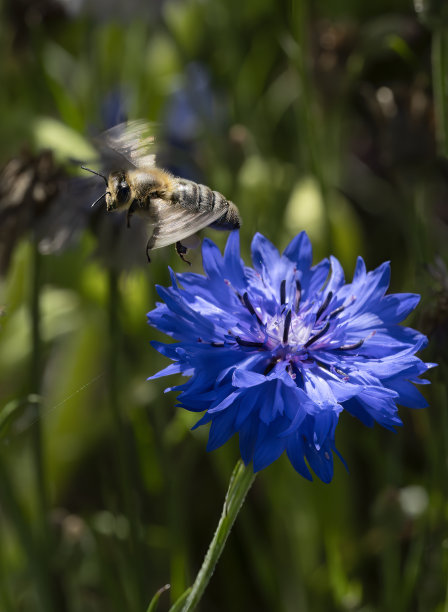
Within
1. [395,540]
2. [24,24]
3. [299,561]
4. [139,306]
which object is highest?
[24,24]

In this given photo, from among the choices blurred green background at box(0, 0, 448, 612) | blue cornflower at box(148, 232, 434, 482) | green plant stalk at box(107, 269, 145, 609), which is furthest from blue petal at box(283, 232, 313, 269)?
green plant stalk at box(107, 269, 145, 609)

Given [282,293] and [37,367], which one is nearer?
[282,293]

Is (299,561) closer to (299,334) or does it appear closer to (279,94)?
(299,334)

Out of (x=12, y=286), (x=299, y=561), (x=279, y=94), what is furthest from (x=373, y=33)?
(x=299, y=561)

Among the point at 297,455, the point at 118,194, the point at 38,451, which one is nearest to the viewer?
the point at 297,455

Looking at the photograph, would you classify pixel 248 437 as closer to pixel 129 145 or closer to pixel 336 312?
pixel 336 312

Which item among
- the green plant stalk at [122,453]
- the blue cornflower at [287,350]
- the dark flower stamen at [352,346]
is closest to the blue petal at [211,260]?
the blue cornflower at [287,350]

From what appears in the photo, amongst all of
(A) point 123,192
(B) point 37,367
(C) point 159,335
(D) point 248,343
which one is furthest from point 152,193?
(C) point 159,335

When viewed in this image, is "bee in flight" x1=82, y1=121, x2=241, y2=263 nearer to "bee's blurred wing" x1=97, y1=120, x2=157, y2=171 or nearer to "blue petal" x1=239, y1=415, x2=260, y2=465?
"bee's blurred wing" x1=97, y1=120, x2=157, y2=171
